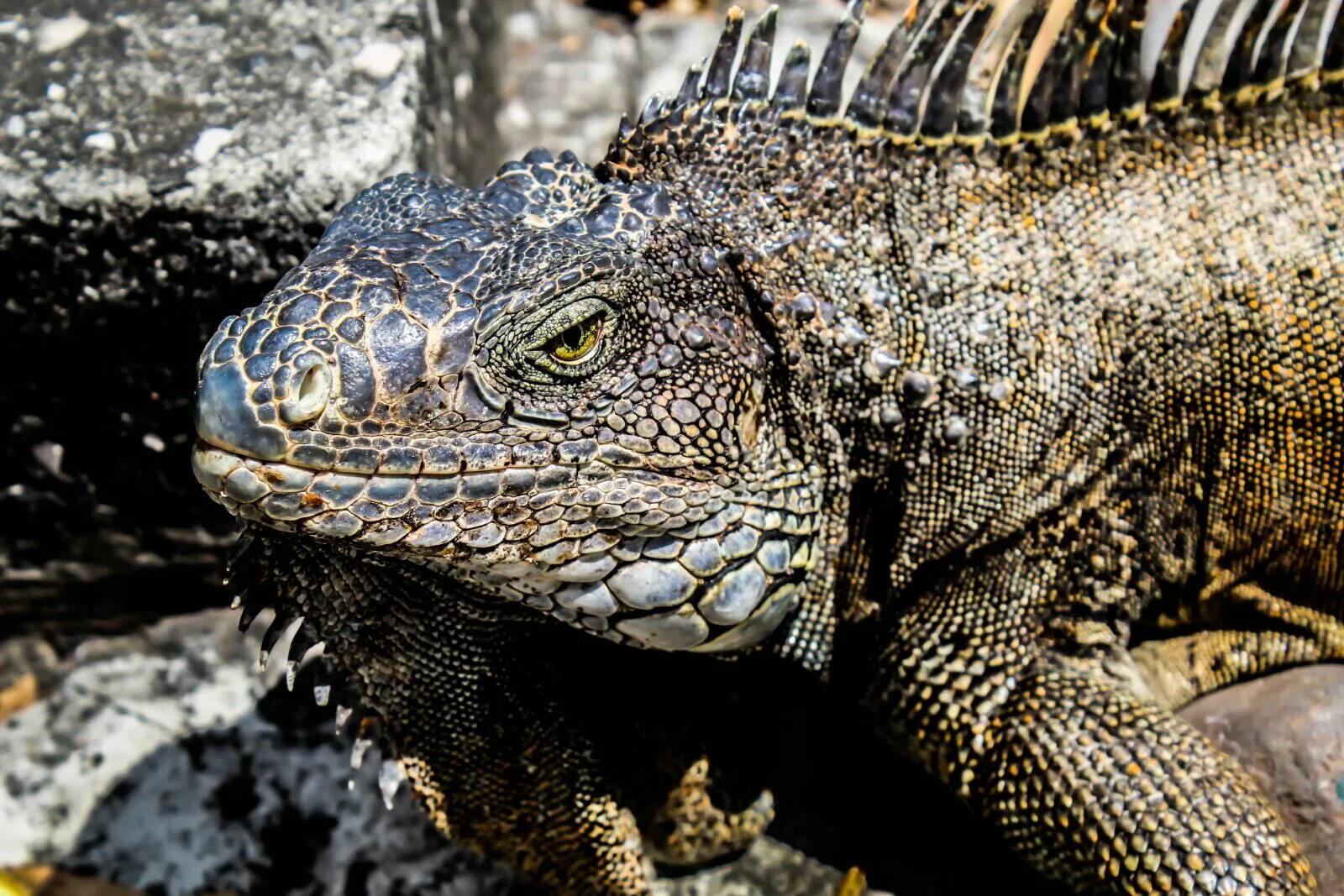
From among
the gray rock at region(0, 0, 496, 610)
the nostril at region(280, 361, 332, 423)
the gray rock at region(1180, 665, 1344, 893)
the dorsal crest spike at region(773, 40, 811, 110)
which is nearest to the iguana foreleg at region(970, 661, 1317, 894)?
the gray rock at region(1180, 665, 1344, 893)

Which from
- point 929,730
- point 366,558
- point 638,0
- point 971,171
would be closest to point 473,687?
point 366,558

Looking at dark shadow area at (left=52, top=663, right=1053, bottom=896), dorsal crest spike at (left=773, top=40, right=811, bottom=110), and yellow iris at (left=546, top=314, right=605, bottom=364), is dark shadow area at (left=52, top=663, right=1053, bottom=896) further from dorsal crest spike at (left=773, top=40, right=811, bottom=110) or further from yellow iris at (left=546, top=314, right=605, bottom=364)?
dorsal crest spike at (left=773, top=40, right=811, bottom=110)

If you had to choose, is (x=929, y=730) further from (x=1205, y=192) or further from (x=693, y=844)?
(x=1205, y=192)

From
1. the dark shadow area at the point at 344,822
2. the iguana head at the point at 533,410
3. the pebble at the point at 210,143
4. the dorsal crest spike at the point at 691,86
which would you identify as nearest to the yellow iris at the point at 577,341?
the iguana head at the point at 533,410

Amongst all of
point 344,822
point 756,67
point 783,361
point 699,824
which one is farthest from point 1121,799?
point 344,822

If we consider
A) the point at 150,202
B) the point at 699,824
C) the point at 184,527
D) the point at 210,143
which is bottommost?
the point at 184,527

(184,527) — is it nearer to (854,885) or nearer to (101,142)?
(101,142)

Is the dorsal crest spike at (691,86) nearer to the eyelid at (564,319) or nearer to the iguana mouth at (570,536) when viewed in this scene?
the eyelid at (564,319)
